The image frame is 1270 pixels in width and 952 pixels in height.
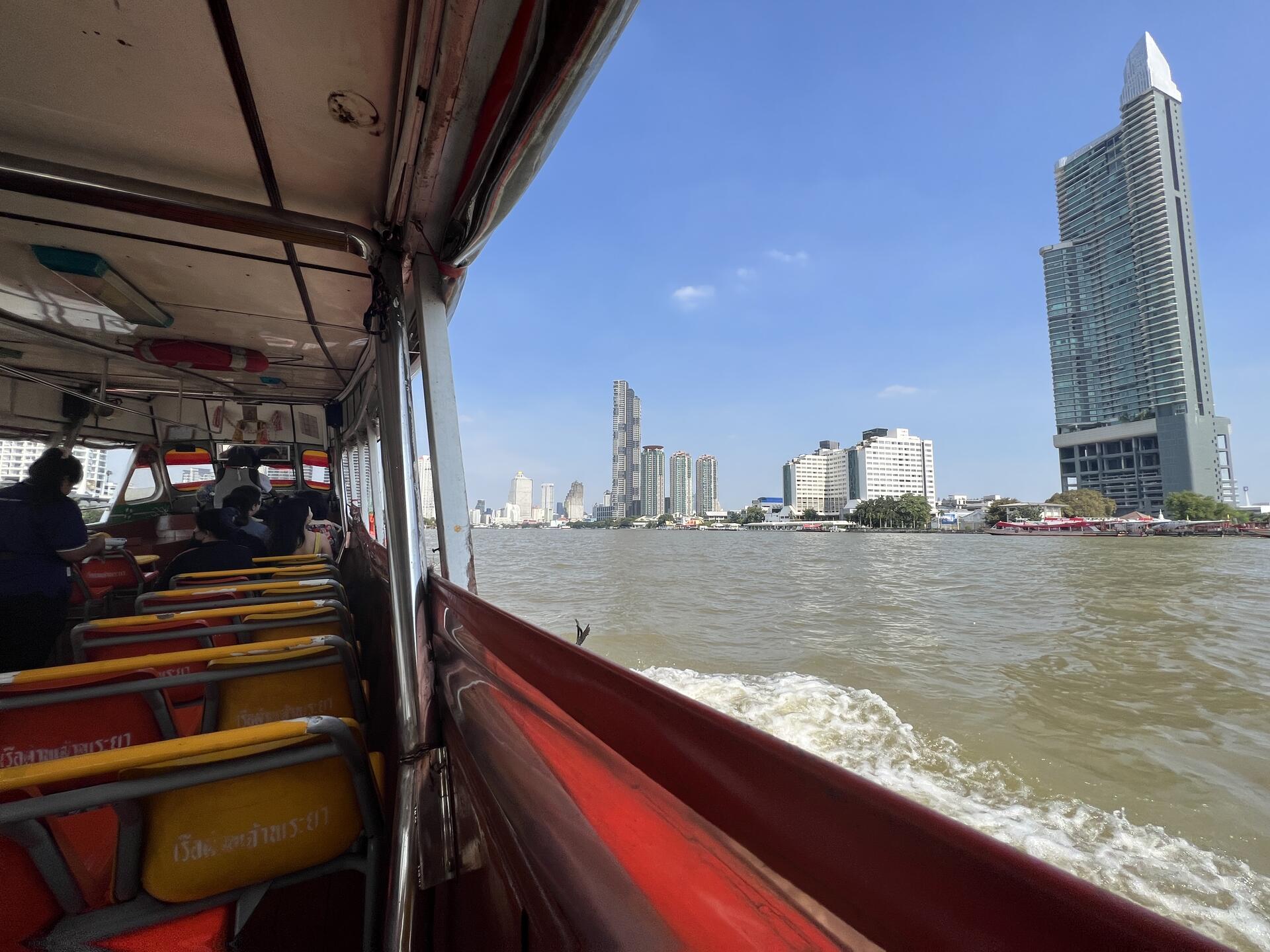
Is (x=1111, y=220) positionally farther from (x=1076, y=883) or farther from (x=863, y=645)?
(x=1076, y=883)

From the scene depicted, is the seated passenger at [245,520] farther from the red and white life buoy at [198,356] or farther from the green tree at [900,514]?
the green tree at [900,514]

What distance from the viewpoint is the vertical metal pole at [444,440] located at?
2.18 m

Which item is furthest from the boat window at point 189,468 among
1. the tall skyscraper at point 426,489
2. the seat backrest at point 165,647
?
the seat backrest at point 165,647

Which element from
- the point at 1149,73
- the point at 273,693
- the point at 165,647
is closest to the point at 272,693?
the point at 273,693

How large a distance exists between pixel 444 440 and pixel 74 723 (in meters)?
1.34

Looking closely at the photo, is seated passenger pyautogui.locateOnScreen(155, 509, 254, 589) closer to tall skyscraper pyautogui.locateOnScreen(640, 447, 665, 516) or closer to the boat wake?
the boat wake

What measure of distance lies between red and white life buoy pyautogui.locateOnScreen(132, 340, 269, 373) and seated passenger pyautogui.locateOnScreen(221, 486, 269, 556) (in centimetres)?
97

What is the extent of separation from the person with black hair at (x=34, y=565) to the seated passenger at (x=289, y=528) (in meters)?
2.05

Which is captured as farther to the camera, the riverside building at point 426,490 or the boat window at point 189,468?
the boat window at point 189,468

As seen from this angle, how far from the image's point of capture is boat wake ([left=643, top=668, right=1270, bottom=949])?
2.40 metres

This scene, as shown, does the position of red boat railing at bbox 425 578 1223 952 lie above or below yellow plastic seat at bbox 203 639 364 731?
above

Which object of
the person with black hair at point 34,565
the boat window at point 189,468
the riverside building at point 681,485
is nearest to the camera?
the person with black hair at point 34,565

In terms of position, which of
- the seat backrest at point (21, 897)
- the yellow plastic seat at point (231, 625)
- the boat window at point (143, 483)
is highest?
the boat window at point (143, 483)

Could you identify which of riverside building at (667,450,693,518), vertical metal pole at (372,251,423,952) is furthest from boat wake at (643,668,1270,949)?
riverside building at (667,450,693,518)
